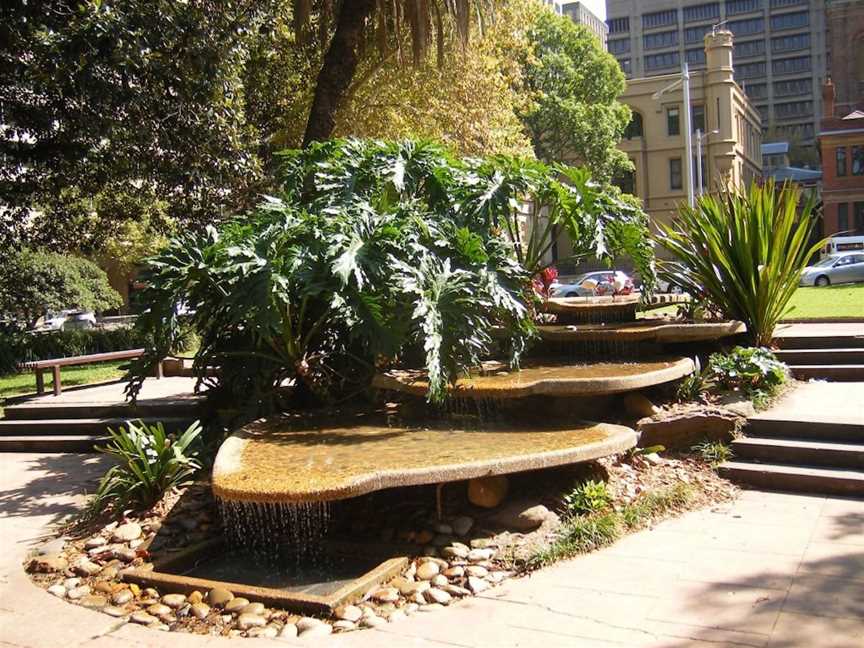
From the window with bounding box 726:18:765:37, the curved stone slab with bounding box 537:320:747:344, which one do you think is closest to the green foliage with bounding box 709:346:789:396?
the curved stone slab with bounding box 537:320:747:344

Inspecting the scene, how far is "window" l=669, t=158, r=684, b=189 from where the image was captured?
194 ft

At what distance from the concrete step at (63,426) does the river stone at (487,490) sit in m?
5.00

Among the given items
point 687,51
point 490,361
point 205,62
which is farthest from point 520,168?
point 687,51

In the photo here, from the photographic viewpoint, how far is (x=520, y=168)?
8.34 meters

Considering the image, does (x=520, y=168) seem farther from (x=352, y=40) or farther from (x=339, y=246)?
(x=352, y=40)

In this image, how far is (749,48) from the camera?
121375 millimetres

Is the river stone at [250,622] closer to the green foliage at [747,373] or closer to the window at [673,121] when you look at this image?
the green foliage at [747,373]

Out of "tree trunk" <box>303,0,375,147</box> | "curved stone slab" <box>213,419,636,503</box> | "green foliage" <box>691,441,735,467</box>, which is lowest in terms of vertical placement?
"green foliage" <box>691,441,735,467</box>

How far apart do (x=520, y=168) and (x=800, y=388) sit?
3807 millimetres

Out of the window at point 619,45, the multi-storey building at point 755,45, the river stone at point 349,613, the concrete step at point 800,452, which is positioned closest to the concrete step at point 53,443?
the river stone at point 349,613

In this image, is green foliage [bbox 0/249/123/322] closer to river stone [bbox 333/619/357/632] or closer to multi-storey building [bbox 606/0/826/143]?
river stone [bbox 333/619/357/632]

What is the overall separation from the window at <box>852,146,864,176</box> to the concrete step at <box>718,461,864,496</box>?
56132 millimetres

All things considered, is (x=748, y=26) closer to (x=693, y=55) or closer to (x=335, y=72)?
(x=693, y=55)

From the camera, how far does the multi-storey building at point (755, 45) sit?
4668 inches
